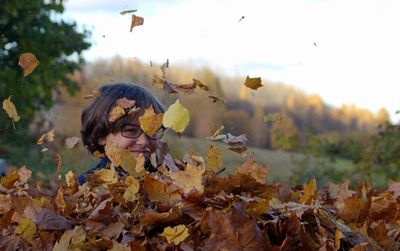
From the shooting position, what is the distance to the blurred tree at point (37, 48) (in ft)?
39.1

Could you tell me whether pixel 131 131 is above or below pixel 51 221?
below

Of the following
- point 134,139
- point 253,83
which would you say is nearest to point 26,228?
point 253,83

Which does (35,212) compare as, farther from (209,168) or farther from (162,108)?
(162,108)

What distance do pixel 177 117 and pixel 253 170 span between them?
277mm

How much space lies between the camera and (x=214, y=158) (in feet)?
7.06

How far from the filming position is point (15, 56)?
1240cm

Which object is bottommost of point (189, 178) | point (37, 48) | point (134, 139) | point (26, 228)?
point (37, 48)

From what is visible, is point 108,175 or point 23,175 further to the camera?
point 23,175

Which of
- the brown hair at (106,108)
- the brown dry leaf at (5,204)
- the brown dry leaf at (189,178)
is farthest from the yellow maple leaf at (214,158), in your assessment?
the brown hair at (106,108)

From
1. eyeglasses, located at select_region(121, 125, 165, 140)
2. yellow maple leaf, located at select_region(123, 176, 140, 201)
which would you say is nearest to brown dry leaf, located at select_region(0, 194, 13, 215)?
yellow maple leaf, located at select_region(123, 176, 140, 201)

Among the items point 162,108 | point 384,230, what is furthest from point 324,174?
point 384,230

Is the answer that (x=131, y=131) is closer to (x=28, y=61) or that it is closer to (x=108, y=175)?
(x=28, y=61)

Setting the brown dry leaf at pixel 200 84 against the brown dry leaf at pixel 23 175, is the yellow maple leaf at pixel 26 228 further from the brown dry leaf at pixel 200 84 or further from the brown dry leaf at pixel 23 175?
the brown dry leaf at pixel 200 84

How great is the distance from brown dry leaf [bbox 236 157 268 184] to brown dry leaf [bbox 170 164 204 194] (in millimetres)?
126
